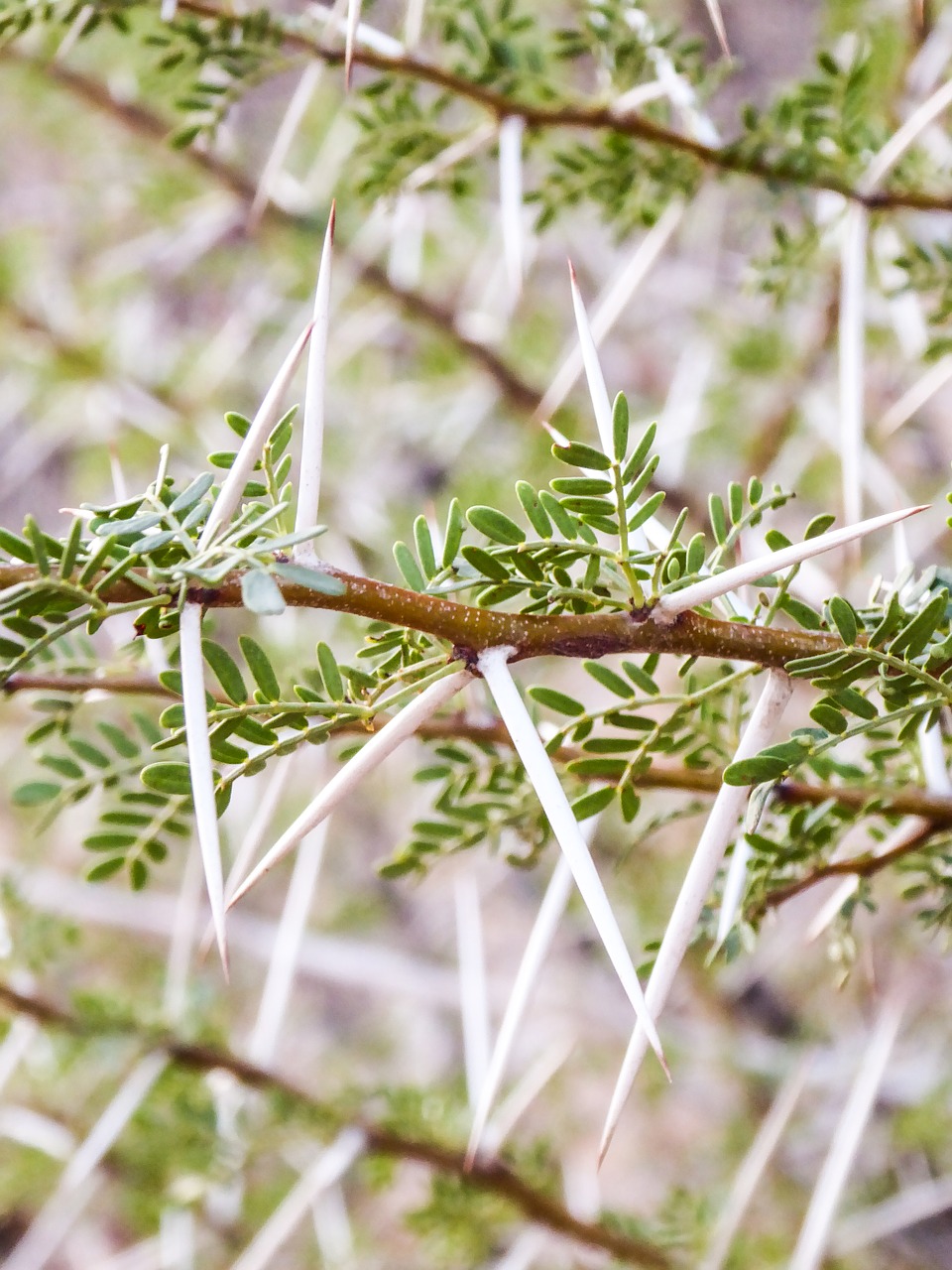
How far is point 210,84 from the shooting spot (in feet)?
1.92

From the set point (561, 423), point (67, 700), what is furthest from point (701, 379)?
point (67, 700)

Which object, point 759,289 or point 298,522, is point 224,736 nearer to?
point 298,522

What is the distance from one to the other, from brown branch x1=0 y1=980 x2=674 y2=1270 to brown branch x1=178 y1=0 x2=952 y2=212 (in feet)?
2.26

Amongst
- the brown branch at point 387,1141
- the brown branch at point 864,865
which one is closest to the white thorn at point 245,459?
the brown branch at point 864,865

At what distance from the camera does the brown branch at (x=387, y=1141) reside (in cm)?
77

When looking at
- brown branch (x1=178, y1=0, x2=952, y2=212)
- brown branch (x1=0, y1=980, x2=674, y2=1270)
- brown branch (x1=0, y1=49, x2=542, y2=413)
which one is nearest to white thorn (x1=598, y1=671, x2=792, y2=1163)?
brown branch (x1=178, y1=0, x2=952, y2=212)

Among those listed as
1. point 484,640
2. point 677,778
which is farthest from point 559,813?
point 677,778

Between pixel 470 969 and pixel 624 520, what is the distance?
0.67 metres

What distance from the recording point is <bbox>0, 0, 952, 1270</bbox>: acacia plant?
33 centimetres

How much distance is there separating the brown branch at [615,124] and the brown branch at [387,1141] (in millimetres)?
688

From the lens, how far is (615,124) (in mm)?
583

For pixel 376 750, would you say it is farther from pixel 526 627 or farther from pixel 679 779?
pixel 679 779

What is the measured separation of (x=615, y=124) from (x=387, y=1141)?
0.73 metres

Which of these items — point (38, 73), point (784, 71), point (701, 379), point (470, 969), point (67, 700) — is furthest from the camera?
point (784, 71)
